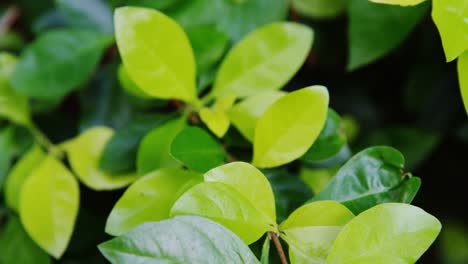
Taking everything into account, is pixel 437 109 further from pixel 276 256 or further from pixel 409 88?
→ pixel 276 256

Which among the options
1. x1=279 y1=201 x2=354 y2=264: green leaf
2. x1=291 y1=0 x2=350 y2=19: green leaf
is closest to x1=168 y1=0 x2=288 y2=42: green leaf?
x1=291 y1=0 x2=350 y2=19: green leaf

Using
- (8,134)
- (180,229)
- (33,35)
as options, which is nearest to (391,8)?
(180,229)

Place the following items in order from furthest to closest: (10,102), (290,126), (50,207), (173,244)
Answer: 1. (10,102)
2. (50,207)
3. (290,126)
4. (173,244)

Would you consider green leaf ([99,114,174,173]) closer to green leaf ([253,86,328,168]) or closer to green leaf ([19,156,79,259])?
green leaf ([19,156,79,259])

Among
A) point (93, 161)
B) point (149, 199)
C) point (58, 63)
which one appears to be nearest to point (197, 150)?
point (149, 199)

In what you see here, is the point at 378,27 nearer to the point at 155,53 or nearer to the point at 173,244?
the point at 155,53

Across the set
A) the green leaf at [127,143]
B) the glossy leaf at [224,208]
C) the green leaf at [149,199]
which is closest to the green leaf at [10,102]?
the green leaf at [127,143]
